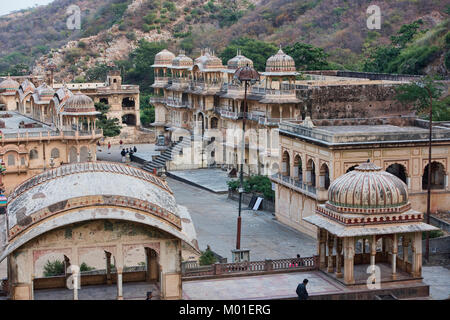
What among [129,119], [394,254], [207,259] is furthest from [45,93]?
[394,254]

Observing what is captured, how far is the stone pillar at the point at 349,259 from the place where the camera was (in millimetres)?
25562

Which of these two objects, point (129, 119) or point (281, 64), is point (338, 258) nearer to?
point (281, 64)

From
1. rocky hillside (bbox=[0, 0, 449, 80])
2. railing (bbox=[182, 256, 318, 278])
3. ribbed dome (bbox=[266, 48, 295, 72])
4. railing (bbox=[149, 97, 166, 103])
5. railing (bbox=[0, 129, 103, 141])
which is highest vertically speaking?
rocky hillside (bbox=[0, 0, 449, 80])

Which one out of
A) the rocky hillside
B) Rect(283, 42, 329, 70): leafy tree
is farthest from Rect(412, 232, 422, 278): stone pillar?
the rocky hillside

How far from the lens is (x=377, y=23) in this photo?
88375 millimetres

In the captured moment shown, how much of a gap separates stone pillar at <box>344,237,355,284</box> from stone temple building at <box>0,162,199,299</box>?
4700 millimetres

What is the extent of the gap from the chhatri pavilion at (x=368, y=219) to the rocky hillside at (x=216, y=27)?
57120mm

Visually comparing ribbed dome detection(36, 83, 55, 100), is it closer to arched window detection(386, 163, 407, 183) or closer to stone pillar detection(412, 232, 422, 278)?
arched window detection(386, 163, 407, 183)

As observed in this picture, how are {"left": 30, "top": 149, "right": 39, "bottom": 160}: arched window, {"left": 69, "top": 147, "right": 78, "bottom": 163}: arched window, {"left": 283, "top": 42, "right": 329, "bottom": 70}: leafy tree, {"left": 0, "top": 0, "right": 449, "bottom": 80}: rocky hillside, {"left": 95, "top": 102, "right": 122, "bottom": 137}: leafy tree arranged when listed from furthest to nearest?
{"left": 0, "top": 0, "right": 449, "bottom": 80}: rocky hillside → {"left": 283, "top": 42, "right": 329, "bottom": 70}: leafy tree → {"left": 95, "top": 102, "right": 122, "bottom": 137}: leafy tree → {"left": 69, "top": 147, "right": 78, "bottom": 163}: arched window → {"left": 30, "top": 149, "right": 39, "bottom": 160}: arched window

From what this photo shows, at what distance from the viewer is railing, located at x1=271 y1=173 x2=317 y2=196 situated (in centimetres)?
3859

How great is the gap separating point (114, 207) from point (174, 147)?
38.3 metres

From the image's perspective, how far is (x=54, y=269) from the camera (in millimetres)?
30578

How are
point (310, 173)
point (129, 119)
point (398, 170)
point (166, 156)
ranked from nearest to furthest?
point (310, 173) < point (398, 170) < point (166, 156) < point (129, 119)

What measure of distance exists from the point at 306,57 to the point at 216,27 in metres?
46.5
